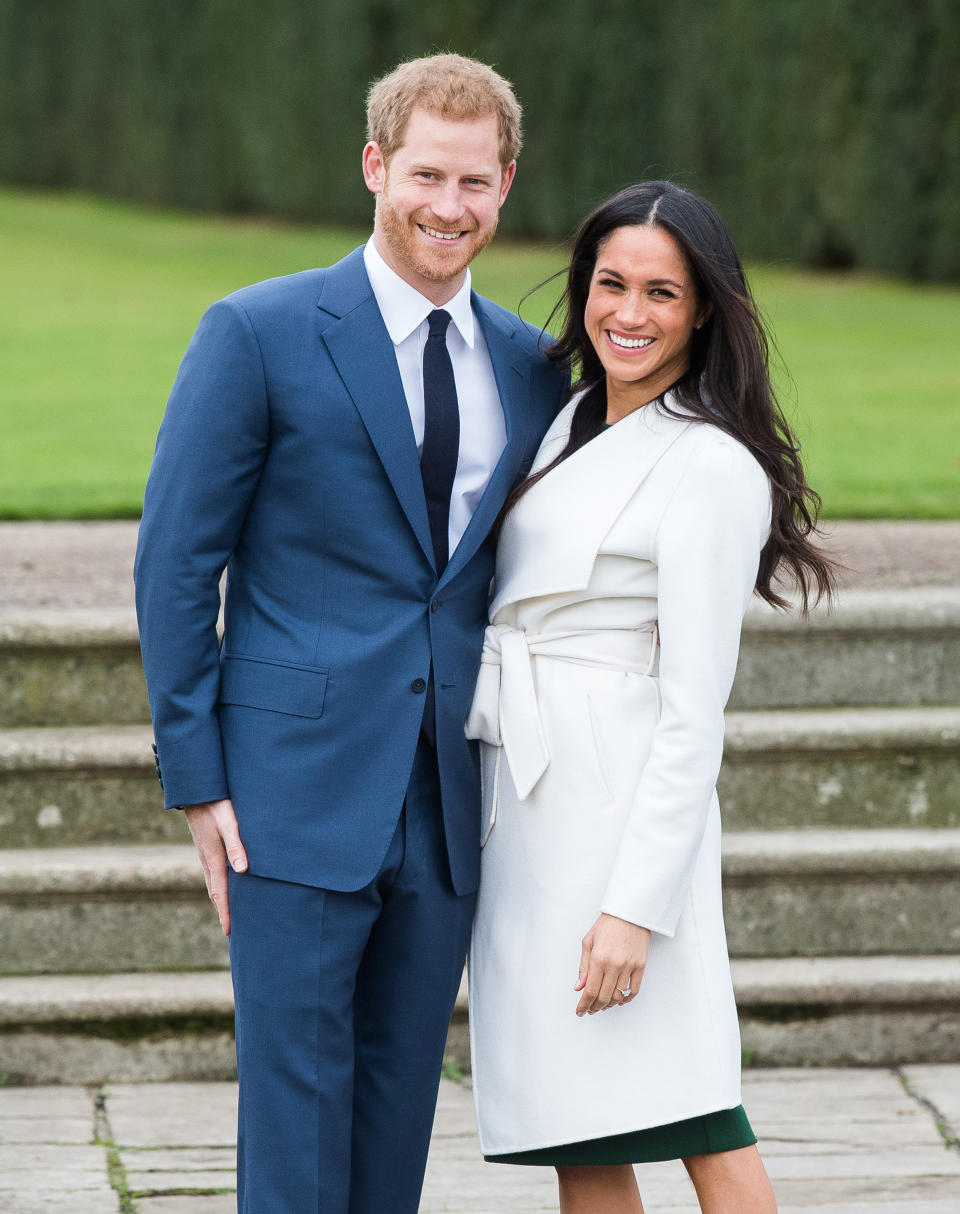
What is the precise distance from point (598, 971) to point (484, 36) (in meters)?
12.7

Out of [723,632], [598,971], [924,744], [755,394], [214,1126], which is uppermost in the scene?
[755,394]

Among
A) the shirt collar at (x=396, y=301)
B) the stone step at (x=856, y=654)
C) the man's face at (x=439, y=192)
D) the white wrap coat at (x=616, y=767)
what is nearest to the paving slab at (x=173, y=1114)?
the white wrap coat at (x=616, y=767)

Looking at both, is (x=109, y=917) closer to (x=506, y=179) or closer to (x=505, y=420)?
(x=505, y=420)

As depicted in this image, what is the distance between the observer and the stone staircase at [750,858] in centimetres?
363

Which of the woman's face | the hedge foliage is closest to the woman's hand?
the woman's face

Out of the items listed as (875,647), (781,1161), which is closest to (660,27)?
(875,647)

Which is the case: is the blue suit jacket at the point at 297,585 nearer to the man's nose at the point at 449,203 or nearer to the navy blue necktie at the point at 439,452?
the navy blue necktie at the point at 439,452

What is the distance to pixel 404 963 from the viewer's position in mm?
2533

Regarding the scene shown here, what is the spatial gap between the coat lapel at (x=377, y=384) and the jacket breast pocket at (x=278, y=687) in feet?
0.83

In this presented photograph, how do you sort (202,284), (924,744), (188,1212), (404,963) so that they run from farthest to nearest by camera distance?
(202,284)
(924,744)
(188,1212)
(404,963)

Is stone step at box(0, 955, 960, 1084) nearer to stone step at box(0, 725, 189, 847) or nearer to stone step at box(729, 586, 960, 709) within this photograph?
stone step at box(0, 725, 189, 847)

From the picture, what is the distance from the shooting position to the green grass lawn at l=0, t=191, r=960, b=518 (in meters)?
5.82

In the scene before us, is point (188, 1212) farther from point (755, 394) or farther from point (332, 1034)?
point (755, 394)

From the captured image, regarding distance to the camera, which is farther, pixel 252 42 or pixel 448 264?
pixel 252 42
